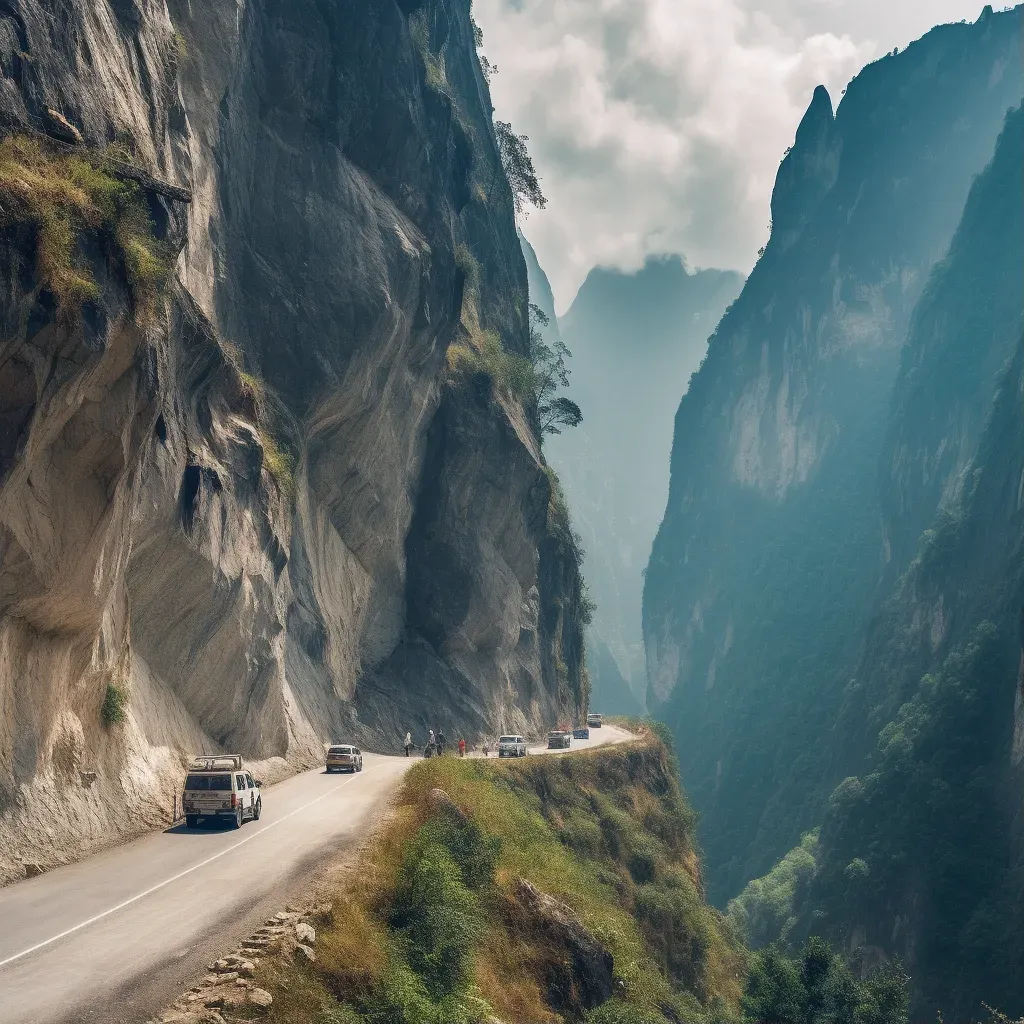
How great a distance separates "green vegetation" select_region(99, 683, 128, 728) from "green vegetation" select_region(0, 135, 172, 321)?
26.4ft

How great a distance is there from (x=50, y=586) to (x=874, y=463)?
174947 millimetres

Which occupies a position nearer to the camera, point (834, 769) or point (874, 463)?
point (834, 769)

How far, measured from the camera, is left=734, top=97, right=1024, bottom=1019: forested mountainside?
204 feet

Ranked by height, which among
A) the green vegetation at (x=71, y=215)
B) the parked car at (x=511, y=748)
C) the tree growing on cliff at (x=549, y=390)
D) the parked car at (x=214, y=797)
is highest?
the tree growing on cliff at (x=549, y=390)

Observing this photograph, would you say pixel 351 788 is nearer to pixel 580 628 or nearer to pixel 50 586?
pixel 50 586

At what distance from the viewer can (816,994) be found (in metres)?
26.4

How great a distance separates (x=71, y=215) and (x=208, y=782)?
39.7 feet

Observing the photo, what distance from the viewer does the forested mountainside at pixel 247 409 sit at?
1573cm

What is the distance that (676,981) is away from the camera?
107 ft

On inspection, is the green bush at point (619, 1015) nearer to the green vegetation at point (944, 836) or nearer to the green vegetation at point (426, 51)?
the green vegetation at point (944, 836)

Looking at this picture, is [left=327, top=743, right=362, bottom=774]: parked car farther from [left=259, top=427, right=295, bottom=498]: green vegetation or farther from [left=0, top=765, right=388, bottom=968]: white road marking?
[left=259, top=427, right=295, bottom=498]: green vegetation

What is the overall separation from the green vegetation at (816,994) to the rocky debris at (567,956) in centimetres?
1033

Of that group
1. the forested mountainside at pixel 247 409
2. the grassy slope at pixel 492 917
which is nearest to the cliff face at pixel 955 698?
the grassy slope at pixel 492 917

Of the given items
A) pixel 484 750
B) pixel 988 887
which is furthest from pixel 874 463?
pixel 484 750
